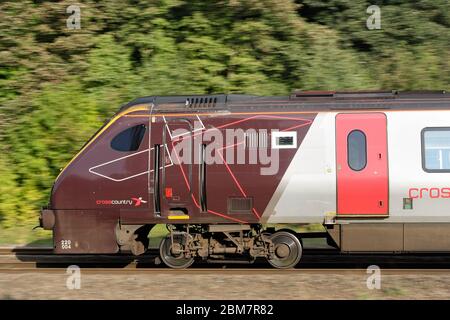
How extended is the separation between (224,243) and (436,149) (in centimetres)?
378

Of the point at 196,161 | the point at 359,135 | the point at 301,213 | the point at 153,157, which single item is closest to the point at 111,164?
the point at 153,157

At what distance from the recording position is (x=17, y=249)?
524 inches

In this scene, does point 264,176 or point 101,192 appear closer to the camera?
point 264,176

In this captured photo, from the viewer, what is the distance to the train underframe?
11164 mm

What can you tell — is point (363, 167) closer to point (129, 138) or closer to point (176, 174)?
point (176, 174)

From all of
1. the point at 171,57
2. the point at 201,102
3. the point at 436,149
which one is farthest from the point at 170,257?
the point at 171,57

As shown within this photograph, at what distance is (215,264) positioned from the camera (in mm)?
12008

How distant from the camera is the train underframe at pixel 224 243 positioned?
1116cm

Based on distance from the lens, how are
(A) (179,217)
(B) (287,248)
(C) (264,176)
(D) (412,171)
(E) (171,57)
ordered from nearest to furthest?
(D) (412,171)
(C) (264,176)
(A) (179,217)
(B) (287,248)
(E) (171,57)

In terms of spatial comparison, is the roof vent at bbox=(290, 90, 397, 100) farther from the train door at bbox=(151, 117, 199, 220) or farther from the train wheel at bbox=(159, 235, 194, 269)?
the train wheel at bbox=(159, 235, 194, 269)

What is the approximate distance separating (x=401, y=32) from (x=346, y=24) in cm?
A: 148

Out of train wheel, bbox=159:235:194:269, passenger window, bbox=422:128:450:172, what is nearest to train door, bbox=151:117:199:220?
train wheel, bbox=159:235:194:269

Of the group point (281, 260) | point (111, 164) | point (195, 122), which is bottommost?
point (281, 260)

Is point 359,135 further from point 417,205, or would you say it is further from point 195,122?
point 195,122
